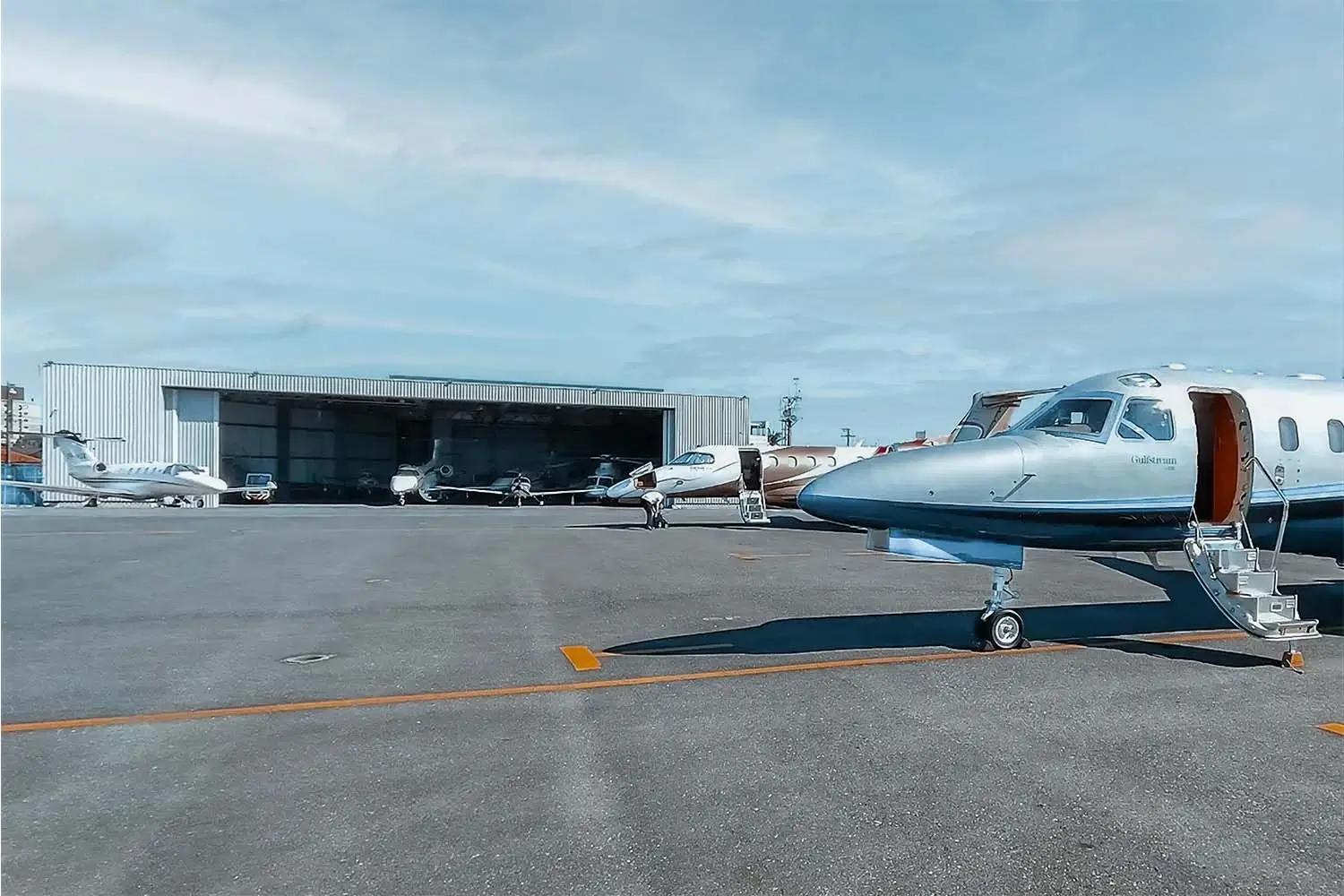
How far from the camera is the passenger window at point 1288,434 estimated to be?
9.84 metres

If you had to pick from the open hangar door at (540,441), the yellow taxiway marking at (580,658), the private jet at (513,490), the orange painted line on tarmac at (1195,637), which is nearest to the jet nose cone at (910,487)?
the yellow taxiway marking at (580,658)

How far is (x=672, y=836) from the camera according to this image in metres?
4.58

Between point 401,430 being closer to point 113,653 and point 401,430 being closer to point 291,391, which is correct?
point 291,391

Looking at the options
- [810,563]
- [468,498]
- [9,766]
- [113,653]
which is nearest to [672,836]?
[9,766]

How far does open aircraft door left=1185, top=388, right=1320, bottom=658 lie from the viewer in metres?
8.47

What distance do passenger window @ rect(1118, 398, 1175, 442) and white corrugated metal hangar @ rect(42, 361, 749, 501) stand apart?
131ft

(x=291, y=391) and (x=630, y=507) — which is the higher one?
(x=291, y=391)

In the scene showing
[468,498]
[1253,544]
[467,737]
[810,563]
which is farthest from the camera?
[468,498]

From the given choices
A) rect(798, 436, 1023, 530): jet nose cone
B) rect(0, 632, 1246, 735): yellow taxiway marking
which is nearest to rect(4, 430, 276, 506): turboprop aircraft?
rect(0, 632, 1246, 735): yellow taxiway marking

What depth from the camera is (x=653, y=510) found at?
28.3 meters

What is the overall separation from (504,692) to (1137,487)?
6.55 m

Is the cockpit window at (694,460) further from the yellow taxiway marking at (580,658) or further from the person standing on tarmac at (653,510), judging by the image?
the yellow taxiway marking at (580,658)

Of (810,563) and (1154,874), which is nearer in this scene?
(1154,874)

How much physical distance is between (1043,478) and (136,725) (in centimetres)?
809
